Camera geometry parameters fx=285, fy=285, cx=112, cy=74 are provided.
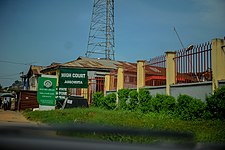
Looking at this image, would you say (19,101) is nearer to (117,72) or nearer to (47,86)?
(47,86)

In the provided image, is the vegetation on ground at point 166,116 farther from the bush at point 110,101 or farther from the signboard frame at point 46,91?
the signboard frame at point 46,91

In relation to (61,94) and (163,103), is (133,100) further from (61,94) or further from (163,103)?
(61,94)

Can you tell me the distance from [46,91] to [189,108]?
9.39 meters

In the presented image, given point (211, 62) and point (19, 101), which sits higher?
point (211, 62)

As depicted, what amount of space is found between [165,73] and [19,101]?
13.8 meters

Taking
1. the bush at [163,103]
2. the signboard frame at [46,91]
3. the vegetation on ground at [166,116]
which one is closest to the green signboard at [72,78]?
the signboard frame at [46,91]

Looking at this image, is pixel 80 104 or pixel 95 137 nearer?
pixel 95 137

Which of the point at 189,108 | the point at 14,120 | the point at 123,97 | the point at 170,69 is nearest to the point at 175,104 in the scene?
the point at 189,108

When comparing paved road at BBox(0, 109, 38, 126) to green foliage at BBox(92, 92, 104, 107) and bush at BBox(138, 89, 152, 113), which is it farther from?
green foliage at BBox(92, 92, 104, 107)

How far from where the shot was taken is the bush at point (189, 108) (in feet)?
31.1

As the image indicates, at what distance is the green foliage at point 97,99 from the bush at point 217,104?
31.5 feet

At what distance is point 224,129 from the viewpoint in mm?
7109

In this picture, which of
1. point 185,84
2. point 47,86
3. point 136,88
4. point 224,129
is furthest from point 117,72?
point 224,129

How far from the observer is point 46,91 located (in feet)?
54.3
